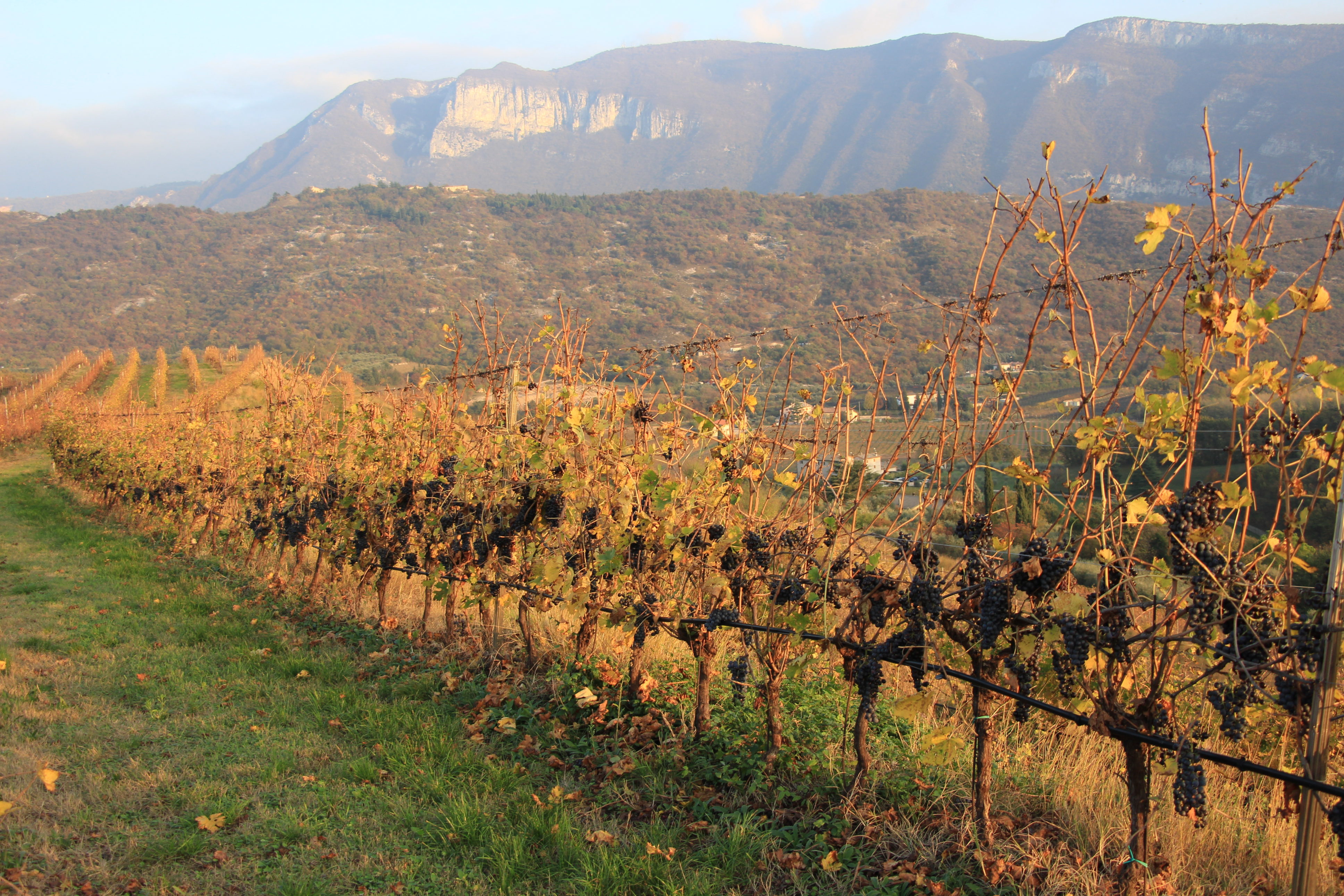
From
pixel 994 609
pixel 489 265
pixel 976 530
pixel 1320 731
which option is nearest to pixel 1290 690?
pixel 1320 731

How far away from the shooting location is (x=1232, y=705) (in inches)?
76.8

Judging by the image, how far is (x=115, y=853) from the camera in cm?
279

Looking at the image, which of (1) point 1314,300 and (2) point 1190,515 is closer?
(1) point 1314,300

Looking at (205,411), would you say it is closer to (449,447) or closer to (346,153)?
(449,447)

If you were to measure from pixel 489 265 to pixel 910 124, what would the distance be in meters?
80.7

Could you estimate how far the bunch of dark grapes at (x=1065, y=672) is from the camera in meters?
2.26

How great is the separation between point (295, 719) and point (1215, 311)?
14.5 ft

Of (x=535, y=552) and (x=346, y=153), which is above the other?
(x=346, y=153)

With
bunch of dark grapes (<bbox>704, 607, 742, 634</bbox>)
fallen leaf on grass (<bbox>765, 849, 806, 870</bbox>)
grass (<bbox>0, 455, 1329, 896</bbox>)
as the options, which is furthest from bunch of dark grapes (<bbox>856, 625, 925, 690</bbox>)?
fallen leaf on grass (<bbox>765, 849, 806, 870</bbox>)

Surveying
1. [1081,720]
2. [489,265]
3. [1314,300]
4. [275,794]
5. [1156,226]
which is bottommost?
[275,794]

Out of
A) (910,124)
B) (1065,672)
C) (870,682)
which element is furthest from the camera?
(910,124)

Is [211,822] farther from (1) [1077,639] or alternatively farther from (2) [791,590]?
(1) [1077,639]

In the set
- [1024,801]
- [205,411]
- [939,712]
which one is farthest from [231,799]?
[205,411]

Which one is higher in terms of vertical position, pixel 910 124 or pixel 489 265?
pixel 910 124
